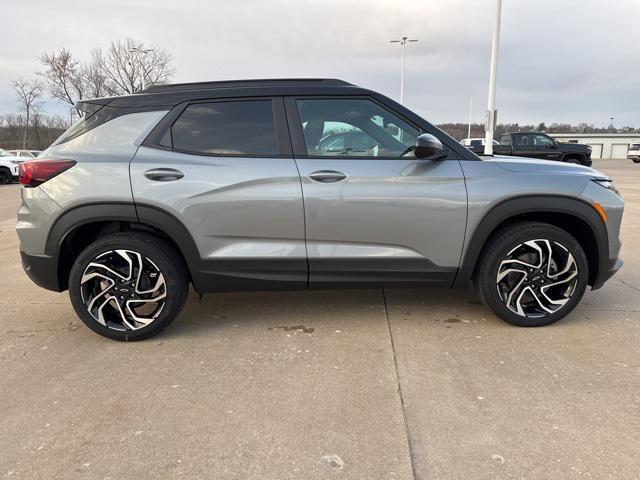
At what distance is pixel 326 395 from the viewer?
2.60 metres

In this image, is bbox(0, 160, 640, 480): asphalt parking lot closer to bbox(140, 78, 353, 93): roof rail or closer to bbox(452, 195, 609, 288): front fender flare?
bbox(452, 195, 609, 288): front fender flare

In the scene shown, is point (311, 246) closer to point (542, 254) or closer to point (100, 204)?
point (100, 204)

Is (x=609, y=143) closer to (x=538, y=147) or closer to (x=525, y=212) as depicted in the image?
(x=538, y=147)

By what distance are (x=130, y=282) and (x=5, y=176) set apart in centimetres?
1988

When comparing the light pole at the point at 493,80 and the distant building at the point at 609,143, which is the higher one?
the light pole at the point at 493,80

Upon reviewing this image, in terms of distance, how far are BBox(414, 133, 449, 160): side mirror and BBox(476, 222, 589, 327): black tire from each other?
783mm

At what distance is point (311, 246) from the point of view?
3.20 metres

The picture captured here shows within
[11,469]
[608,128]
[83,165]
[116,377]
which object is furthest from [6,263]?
[608,128]

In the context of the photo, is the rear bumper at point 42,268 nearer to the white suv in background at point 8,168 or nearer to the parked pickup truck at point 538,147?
the white suv in background at point 8,168

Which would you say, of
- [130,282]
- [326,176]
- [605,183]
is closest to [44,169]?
[130,282]

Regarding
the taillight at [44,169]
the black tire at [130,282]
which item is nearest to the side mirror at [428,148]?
the black tire at [130,282]

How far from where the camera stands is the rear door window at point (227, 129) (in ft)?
10.4

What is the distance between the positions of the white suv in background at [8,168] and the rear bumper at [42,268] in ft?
61.2

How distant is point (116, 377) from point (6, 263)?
12.4 ft
